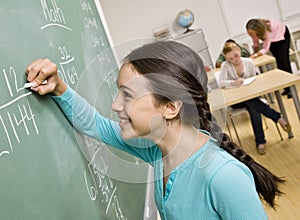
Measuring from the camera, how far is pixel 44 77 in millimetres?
875

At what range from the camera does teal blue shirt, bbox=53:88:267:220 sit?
95 centimetres

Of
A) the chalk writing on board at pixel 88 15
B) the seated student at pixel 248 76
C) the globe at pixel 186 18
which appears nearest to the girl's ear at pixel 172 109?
the chalk writing on board at pixel 88 15

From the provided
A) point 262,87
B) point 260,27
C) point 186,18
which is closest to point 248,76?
point 262,87

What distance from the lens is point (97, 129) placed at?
1211 millimetres

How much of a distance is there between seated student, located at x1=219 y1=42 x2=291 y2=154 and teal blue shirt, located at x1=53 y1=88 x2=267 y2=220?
2990 mm

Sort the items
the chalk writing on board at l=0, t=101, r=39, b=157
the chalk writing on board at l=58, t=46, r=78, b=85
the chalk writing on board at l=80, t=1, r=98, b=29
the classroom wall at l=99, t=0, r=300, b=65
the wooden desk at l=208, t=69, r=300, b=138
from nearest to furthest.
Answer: the chalk writing on board at l=0, t=101, r=39, b=157 → the chalk writing on board at l=58, t=46, r=78, b=85 → the chalk writing on board at l=80, t=1, r=98, b=29 → the wooden desk at l=208, t=69, r=300, b=138 → the classroom wall at l=99, t=0, r=300, b=65

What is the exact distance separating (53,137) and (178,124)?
1.07 feet

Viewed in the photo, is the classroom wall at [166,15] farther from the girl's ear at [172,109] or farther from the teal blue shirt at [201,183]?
the girl's ear at [172,109]

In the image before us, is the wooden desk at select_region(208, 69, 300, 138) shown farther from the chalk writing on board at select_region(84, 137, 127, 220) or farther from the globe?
the globe

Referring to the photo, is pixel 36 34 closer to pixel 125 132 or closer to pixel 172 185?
pixel 125 132

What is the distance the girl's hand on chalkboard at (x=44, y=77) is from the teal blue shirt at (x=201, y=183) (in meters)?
0.03

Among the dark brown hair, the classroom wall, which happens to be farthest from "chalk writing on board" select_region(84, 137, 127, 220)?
the classroom wall

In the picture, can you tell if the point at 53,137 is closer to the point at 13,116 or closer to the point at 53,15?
the point at 13,116

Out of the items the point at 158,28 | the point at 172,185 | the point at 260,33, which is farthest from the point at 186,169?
the point at 158,28
